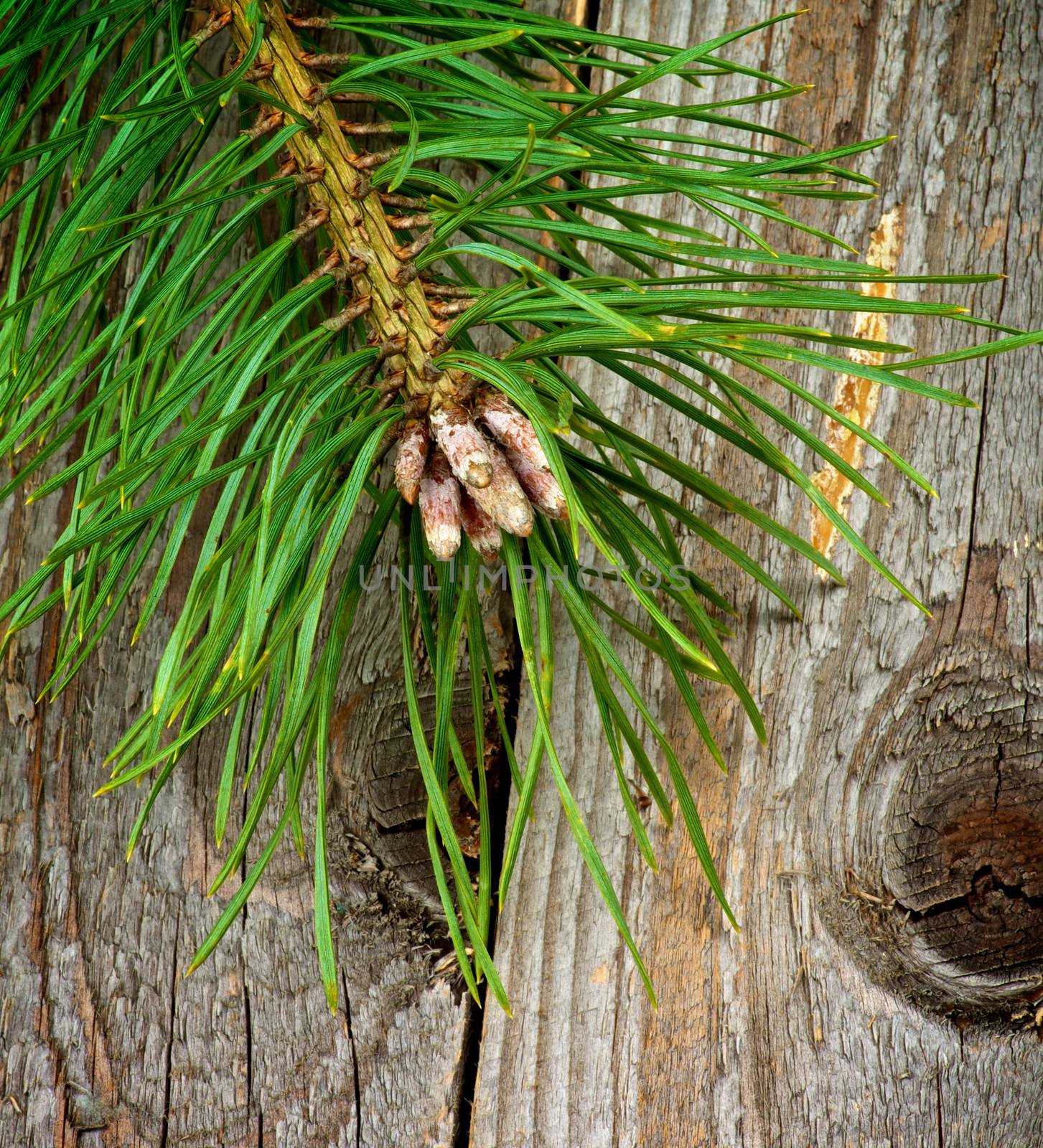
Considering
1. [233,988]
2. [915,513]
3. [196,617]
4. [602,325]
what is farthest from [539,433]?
[233,988]

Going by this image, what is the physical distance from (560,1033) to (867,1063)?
0.54 ft

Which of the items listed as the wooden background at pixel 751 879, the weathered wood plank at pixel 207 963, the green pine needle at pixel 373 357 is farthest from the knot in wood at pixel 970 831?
the weathered wood plank at pixel 207 963

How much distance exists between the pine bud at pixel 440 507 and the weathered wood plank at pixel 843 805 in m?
0.19

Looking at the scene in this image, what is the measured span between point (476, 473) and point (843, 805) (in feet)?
1.00

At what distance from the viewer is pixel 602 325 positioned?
422 millimetres

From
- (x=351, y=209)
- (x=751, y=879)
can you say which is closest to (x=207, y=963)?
(x=751, y=879)

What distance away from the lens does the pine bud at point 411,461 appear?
0.40 metres

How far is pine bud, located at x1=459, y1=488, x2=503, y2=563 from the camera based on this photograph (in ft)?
1.37

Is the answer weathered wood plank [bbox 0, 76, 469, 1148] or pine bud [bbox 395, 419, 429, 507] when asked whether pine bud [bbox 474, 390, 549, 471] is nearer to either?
pine bud [bbox 395, 419, 429, 507]

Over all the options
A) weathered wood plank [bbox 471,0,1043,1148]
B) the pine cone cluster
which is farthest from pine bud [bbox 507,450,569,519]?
weathered wood plank [bbox 471,0,1043,1148]

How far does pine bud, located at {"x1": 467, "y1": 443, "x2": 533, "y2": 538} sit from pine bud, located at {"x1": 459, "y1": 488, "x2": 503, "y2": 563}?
0.02 metres

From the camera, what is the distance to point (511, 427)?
0.40 m

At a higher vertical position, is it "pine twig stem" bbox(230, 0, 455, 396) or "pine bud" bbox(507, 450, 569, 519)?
"pine twig stem" bbox(230, 0, 455, 396)

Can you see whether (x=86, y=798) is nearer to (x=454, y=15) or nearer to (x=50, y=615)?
(x=50, y=615)
